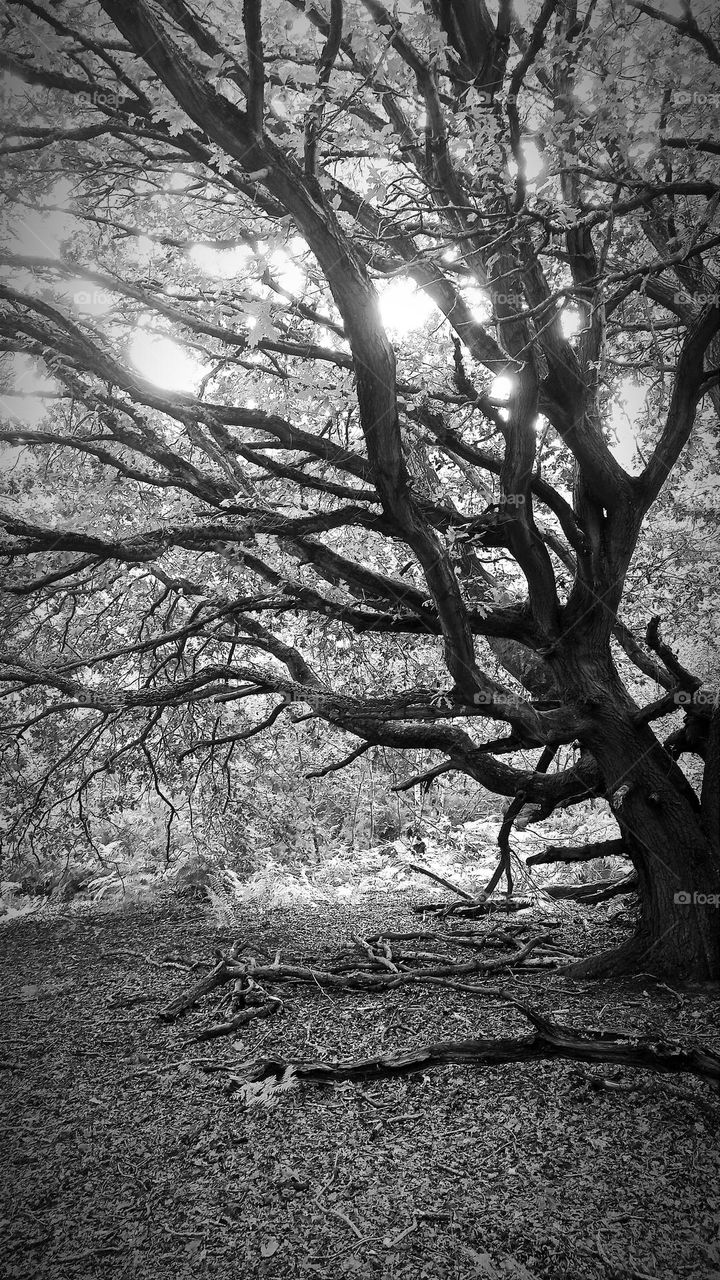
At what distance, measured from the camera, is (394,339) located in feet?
23.6

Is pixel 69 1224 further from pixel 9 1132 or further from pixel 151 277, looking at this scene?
pixel 151 277

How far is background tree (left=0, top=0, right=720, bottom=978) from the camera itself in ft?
12.0

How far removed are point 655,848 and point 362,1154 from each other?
11.1ft

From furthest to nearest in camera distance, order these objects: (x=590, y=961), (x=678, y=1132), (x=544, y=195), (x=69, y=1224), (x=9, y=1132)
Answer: (x=590, y=961)
(x=544, y=195)
(x=9, y=1132)
(x=678, y=1132)
(x=69, y=1224)

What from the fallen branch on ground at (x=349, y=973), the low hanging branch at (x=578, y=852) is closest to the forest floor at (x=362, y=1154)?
the fallen branch on ground at (x=349, y=973)

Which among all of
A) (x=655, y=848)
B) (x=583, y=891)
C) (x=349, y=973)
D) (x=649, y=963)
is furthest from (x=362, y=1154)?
(x=583, y=891)

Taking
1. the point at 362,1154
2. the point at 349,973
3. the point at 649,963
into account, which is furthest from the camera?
the point at 349,973

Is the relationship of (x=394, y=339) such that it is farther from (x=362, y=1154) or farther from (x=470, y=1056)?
(x=362, y=1154)

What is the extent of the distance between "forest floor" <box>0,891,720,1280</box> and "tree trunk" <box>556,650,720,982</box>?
0.27 meters

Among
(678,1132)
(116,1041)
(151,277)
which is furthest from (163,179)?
(678,1132)

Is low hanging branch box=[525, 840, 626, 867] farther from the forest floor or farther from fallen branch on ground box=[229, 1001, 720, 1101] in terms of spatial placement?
fallen branch on ground box=[229, 1001, 720, 1101]

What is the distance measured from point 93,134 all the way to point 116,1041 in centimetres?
639

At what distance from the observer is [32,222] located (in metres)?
5.56

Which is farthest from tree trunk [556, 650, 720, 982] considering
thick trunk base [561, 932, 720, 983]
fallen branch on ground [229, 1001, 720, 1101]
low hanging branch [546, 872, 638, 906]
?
low hanging branch [546, 872, 638, 906]
